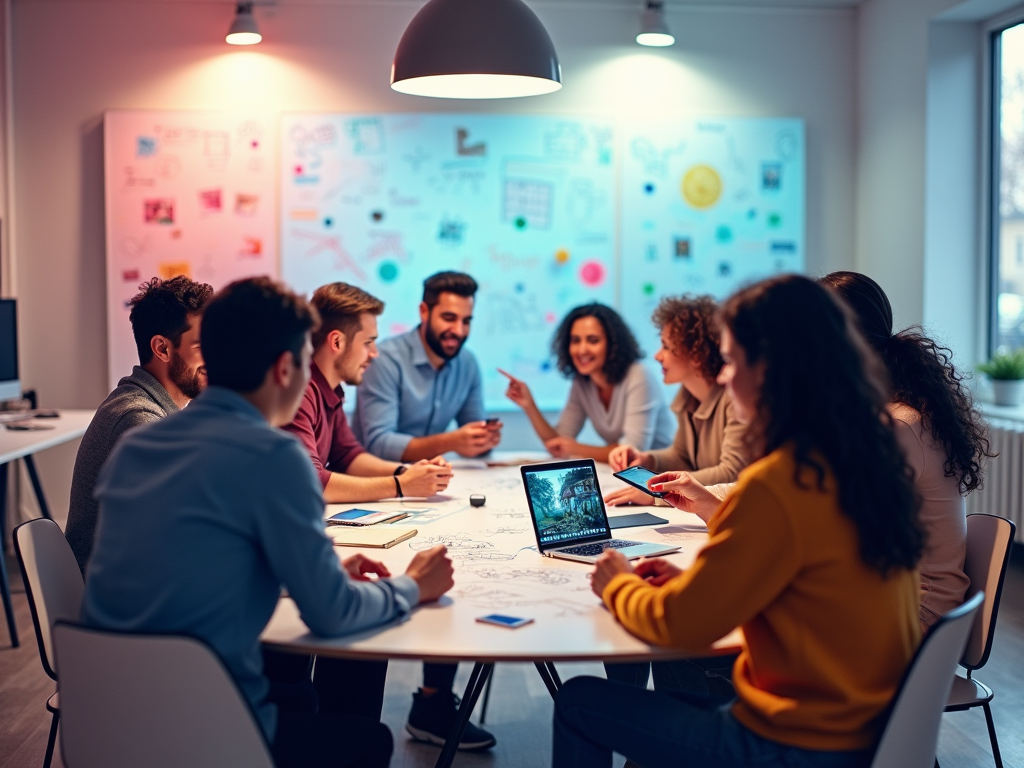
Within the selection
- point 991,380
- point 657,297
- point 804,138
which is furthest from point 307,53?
point 991,380

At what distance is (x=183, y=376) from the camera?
2463mm

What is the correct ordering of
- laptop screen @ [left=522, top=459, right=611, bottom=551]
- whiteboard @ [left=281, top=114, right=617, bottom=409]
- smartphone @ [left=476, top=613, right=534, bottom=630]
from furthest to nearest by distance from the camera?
whiteboard @ [left=281, top=114, right=617, bottom=409] → laptop screen @ [left=522, top=459, right=611, bottom=551] → smartphone @ [left=476, top=613, right=534, bottom=630]

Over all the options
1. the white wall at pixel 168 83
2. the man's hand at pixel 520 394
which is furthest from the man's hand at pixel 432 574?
the white wall at pixel 168 83

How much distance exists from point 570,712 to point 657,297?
377cm

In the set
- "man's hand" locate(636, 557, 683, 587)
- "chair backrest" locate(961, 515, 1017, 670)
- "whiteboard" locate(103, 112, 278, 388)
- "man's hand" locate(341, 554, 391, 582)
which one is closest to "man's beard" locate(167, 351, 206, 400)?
"man's hand" locate(341, 554, 391, 582)

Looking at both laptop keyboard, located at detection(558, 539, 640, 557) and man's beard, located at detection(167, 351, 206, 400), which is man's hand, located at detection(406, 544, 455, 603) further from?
man's beard, located at detection(167, 351, 206, 400)

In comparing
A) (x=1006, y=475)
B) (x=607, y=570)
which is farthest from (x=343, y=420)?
(x=1006, y=475)

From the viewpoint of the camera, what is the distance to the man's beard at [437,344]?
3857 millimetres

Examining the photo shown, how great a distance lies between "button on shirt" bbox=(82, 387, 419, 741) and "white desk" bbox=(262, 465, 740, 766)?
11 cm

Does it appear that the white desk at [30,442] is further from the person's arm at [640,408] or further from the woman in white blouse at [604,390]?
the person's arm at [640,408]

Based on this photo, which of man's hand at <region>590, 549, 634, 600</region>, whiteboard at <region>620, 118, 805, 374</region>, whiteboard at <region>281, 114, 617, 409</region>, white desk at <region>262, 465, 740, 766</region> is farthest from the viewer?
whiteboard at <region>620, 118, 805, 374</region>

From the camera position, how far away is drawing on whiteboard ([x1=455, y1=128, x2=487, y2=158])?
5047mm

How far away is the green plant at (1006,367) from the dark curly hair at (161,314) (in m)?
3.78

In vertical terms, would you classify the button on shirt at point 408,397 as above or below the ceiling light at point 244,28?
below
